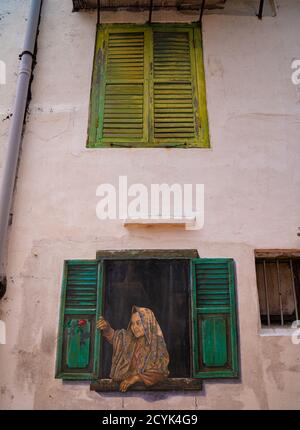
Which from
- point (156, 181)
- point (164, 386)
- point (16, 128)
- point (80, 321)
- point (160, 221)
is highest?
point (16, 128)

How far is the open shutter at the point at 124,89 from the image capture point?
5.01m

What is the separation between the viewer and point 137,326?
13.5 feet

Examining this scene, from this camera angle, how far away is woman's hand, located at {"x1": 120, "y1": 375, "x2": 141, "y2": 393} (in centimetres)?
396

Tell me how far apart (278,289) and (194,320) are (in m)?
1.08

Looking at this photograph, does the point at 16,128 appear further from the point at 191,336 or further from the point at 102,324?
the point at 191,336

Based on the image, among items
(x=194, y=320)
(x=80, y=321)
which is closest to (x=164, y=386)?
(x=194, y=320)

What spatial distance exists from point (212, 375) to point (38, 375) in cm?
177

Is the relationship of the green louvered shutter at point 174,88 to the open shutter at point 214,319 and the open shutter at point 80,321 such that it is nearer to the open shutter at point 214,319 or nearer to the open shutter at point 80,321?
the open shutter at point 214,319

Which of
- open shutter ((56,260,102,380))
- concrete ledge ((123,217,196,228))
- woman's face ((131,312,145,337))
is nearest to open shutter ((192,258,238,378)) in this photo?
concrete ledge ((123,217,196,228))

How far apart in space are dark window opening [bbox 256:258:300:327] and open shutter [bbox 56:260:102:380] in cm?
184

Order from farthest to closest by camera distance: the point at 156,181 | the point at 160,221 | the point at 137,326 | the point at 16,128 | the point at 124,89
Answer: the point at 124,89
the point at 16,128
the point at 156,181
the point at 160,221
the point at 137,326

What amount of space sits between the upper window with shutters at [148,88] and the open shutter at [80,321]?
1615 mm

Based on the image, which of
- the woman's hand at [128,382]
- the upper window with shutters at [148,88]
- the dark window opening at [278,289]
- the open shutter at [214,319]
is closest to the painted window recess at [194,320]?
the open shutter at [214,319]

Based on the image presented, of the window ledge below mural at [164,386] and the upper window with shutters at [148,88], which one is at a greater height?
the upper window with shutters at [148,88]
